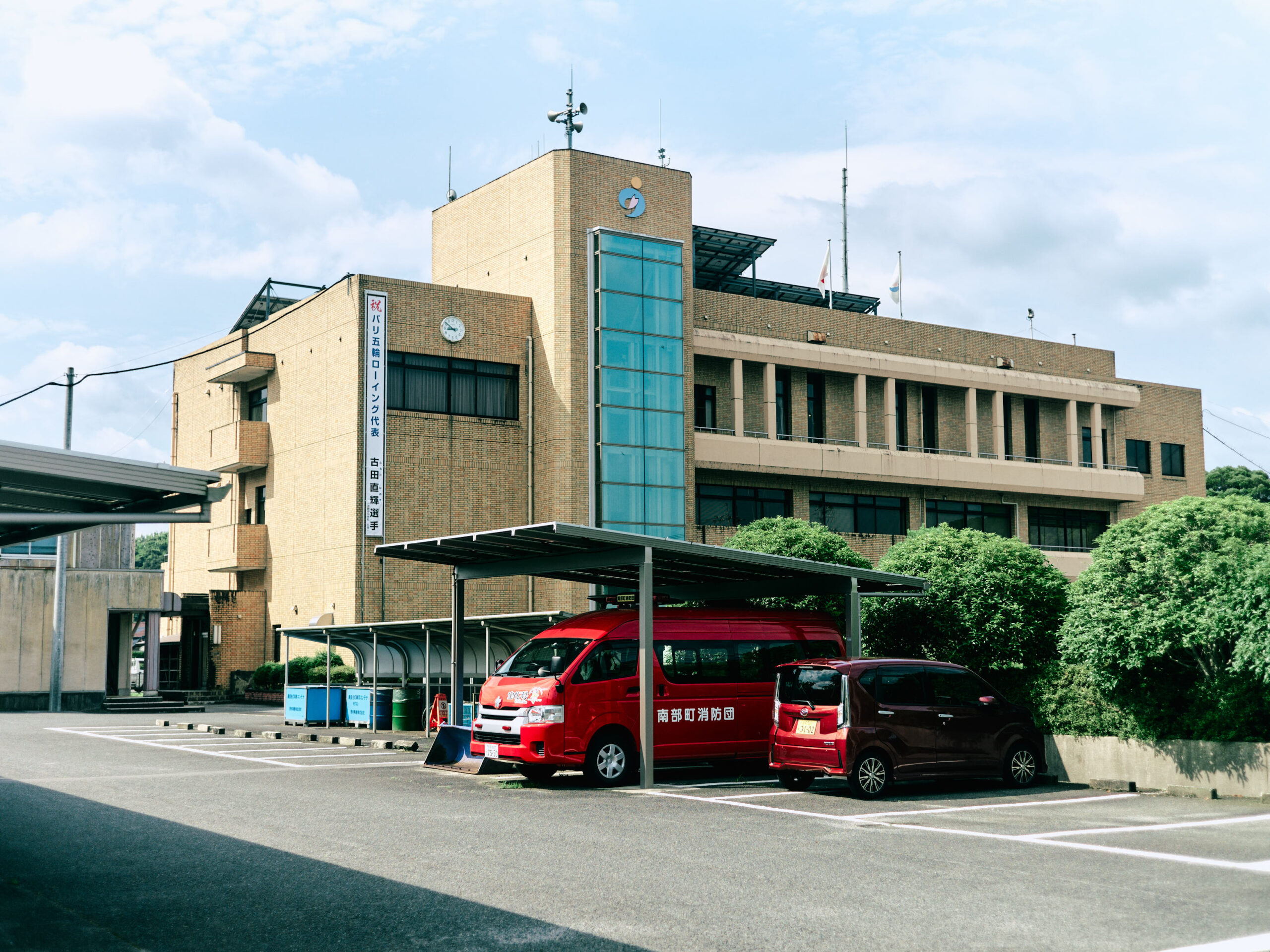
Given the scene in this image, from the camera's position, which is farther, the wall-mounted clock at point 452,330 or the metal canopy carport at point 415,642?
the wall-mounted clock at point 452,330

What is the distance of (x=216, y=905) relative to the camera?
895 cm

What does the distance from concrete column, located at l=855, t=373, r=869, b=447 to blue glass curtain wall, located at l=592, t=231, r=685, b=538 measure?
8.17m

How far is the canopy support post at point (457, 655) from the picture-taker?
828 inches

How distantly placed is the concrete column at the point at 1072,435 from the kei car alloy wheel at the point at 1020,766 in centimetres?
3744

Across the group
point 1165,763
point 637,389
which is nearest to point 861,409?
point 637,389

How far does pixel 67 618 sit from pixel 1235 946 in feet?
122

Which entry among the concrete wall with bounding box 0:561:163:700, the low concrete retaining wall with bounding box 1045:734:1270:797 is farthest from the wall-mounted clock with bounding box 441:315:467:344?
the low concrete retaining wall with bounding box 1045:734:1270:797

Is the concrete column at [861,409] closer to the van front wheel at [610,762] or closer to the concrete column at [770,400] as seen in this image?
the concrete column at [770,400]

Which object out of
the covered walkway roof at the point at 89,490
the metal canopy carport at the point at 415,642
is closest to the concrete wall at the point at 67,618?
the metal canopy carport at the point at 415,642

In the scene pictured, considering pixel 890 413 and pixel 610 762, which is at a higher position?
pixel 890 413

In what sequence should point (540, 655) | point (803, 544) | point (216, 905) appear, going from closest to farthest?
point (216, 905)
point (540, 655)
point (803, 544)

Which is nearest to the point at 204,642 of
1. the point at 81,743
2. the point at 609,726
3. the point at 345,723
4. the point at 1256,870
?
the point at 345,723

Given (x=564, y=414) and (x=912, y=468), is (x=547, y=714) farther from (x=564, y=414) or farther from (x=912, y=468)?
(x=912, y=468)

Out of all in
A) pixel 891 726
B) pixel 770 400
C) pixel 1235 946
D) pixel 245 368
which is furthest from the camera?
pixel 770 400
